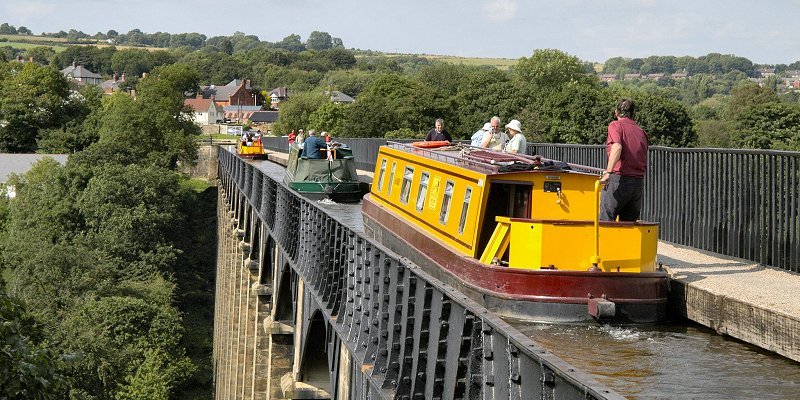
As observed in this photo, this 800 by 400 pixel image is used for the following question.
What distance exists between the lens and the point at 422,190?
13586 millimetres

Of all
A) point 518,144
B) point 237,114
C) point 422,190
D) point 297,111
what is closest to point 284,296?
point 422,190

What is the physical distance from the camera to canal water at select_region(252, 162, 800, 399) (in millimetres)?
7228

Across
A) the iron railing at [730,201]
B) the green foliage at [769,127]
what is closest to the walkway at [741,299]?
the iron railing at [730,201]

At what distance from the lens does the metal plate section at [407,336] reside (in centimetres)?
549

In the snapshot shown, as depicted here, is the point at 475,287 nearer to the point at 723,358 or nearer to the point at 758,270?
the point at 723,358

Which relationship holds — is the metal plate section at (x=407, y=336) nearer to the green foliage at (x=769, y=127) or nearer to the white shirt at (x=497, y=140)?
the white shirt at (x=497, y=140)

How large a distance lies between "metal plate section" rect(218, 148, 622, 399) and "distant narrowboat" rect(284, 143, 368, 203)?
11.1 metres

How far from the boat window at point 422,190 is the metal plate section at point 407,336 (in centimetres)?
114

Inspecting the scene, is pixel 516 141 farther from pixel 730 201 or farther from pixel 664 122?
pixel 664 122

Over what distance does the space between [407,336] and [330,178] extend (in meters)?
18.2

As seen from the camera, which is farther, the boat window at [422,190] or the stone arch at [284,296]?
the stone arch at [284,296]

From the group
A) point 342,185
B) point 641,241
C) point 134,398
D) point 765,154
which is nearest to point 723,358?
point 641,241

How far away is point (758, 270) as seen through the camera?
11.9 m

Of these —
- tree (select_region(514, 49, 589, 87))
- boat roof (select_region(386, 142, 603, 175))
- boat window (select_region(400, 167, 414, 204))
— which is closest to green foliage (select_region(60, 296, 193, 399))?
boat window (select_region(400, 167, 414, 204))
